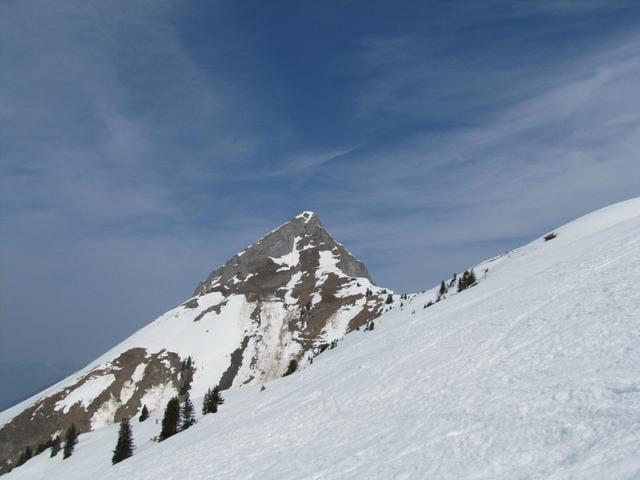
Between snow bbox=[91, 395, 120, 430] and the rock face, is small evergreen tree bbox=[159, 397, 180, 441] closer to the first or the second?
the rock face

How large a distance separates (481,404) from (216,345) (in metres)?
141

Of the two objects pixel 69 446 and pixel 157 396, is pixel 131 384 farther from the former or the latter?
pixel 69 446

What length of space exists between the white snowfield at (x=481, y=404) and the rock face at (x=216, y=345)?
Result: 9624 cm

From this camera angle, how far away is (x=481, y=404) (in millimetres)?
13734

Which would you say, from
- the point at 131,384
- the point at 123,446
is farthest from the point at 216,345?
the point at 123,446

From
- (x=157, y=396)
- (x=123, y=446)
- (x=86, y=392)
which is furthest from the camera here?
(x=157, y=396)

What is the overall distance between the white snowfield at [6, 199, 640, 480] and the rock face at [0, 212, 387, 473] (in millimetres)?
96238

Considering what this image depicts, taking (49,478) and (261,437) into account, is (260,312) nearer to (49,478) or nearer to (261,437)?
(49,478)

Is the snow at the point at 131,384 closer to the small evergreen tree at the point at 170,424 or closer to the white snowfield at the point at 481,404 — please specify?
the small evergreen tree at the point at 170,424

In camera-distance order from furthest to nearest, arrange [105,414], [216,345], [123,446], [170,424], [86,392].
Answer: [216,345]
[86,392]
[105,414]
[123,446]
[170,424]

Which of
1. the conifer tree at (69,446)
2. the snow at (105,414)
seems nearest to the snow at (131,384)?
the snow at (105,414)

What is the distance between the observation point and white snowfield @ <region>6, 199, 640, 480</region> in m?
10.0

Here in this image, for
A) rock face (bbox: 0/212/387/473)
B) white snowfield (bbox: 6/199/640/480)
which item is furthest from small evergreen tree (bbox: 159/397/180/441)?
rock face (bbox: 0/212/387/473)

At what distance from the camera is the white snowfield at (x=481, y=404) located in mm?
10008
